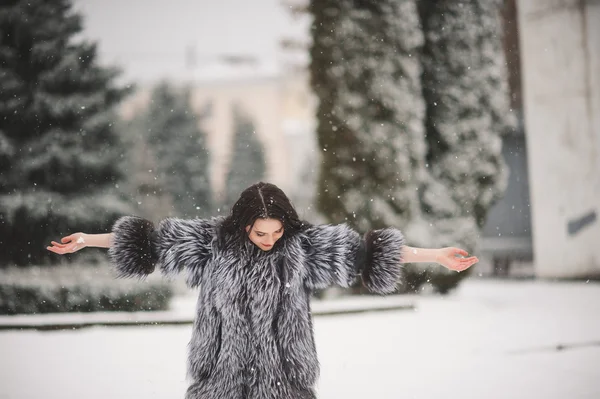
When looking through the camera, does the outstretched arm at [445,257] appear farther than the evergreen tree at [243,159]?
No

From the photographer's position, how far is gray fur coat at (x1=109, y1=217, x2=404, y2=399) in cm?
202

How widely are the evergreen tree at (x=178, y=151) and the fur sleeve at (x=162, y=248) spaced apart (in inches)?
630

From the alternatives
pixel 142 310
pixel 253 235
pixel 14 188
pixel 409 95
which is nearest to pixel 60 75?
pixel 14 188

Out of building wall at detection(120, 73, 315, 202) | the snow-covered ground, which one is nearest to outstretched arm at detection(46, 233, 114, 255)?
the snow-covered ground

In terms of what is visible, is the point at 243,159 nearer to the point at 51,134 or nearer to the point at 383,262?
the point at 51,134

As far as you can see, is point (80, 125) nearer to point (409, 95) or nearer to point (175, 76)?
point (409, 95)

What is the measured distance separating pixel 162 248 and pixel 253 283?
42 cm

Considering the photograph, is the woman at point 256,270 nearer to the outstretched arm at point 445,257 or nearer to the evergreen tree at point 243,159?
the outstretched arm at point 445,257

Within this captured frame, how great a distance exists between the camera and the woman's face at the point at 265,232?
2.03 metres

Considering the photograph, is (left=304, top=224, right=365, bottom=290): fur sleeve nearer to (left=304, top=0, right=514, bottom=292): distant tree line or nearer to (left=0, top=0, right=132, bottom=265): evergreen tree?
(left=304, top=0, right=514, bottom=292): distant tree line

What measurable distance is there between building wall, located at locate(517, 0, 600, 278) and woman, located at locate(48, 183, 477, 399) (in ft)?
28.4

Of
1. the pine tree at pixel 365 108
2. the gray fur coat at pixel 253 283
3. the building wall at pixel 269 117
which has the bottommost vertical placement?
the gray fur coat at pixel 253 283

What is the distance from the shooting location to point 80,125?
934 centimetres

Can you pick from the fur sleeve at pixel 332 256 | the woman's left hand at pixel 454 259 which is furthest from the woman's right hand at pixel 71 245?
the woman's left hand at pixel 454 259
